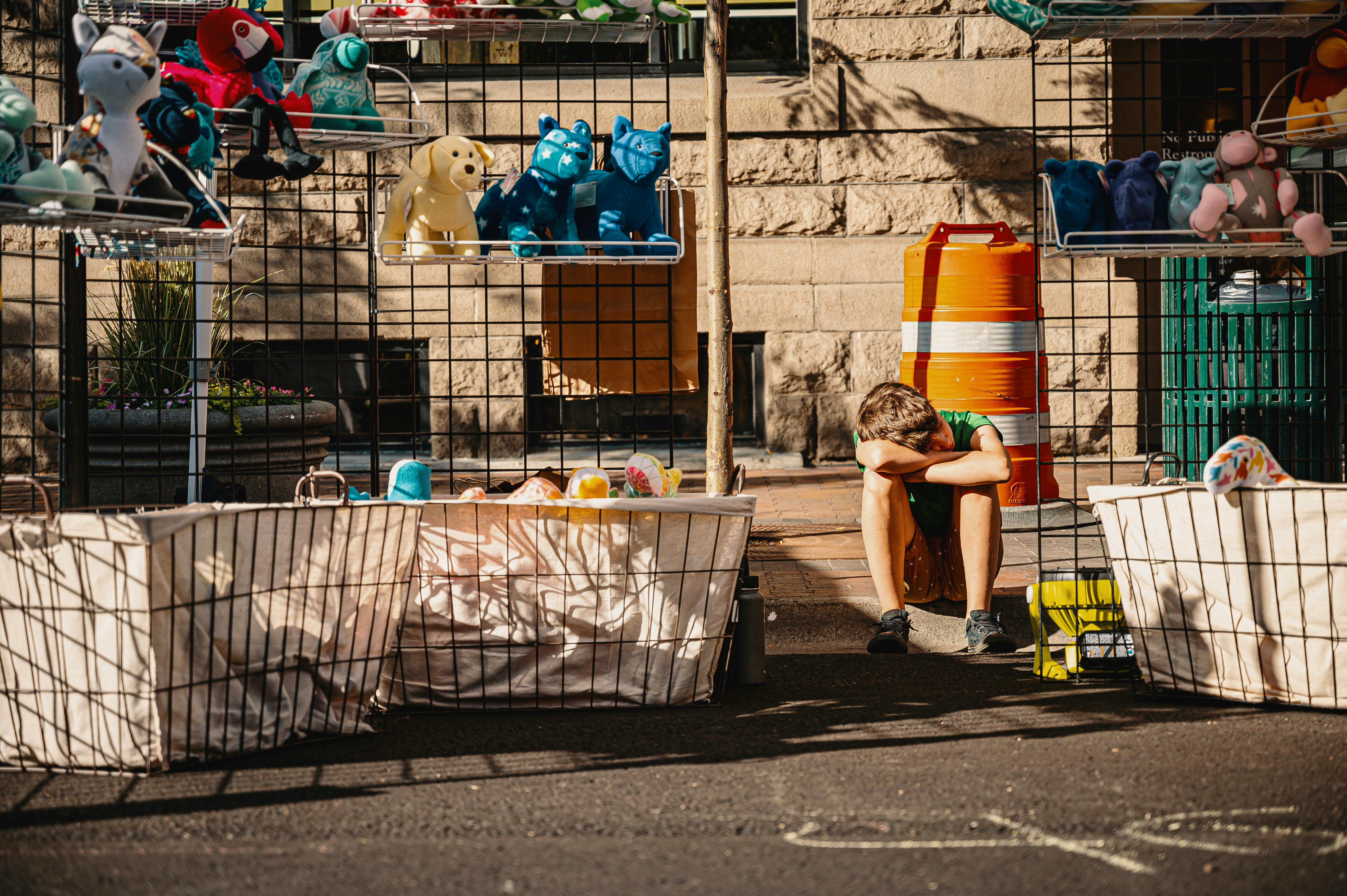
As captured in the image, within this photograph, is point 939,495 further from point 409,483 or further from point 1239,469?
point 409,483

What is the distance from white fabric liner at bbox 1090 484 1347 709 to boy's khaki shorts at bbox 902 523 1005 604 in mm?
1003

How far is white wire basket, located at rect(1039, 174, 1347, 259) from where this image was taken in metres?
4.05

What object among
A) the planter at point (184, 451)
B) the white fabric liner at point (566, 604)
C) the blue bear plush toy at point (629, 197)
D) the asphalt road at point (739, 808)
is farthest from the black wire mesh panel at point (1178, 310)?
the planter at point (184, 451)

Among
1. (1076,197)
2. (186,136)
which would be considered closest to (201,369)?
(186,136)

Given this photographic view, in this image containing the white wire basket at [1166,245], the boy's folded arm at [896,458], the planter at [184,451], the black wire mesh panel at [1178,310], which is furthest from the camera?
the planter at [184,451]

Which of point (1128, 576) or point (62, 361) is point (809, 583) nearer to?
point (1128, 576)

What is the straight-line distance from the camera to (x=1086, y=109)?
26.1 feet

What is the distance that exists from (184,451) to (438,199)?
2.13 metres

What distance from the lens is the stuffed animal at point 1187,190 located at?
4090 mm

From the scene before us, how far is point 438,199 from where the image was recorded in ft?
13.5

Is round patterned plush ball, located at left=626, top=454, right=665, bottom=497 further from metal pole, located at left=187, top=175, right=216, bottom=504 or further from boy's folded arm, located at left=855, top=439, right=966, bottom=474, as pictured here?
metal pole, located at left=187, top=175, right=216, bottom=504

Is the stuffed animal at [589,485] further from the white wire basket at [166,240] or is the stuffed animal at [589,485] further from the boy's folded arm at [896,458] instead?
the white wire basket at [166,240]

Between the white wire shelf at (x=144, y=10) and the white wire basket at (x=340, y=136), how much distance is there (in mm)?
514

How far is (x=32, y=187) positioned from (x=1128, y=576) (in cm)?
301
